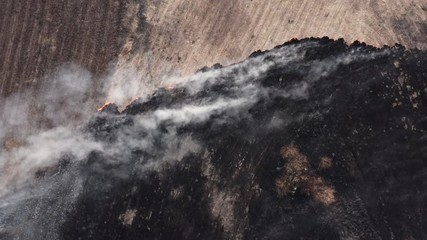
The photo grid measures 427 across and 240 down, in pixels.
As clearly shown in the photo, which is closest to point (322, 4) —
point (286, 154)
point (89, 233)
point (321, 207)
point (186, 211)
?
point (286, 154)

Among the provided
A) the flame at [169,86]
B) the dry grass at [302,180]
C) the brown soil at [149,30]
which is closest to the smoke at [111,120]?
the flame at [169,86]

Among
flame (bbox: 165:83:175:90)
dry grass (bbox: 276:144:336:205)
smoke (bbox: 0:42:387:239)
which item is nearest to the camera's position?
dry grass (bbox: 276:144:336:205)

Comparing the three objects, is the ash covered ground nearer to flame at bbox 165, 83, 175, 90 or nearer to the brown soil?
flame at bbox 165, 83, 175, 90

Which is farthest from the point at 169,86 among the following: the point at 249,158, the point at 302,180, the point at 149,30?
the point at 302,180

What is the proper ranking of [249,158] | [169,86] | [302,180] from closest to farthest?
[302,180] < [249,158] < [169,86]

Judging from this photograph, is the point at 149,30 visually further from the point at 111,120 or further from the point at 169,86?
the point at 111,120

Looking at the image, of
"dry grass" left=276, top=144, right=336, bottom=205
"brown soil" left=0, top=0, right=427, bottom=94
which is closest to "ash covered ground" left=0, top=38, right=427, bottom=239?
"dry grass" left=276, top=144, right=336, bottom=205
